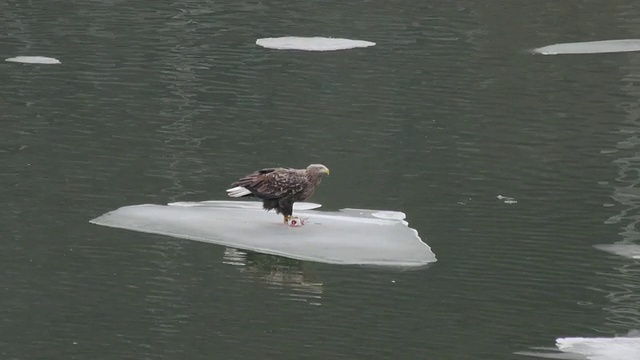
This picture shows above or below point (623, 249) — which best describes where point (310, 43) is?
above

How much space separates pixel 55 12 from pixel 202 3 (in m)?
2.56

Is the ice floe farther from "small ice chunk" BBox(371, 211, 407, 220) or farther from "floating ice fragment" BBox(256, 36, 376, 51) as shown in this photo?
"floating ice fragment" BBox(256, 36, 376, 51)

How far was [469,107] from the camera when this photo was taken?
51.3 feet

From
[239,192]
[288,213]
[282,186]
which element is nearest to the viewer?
[282,186]

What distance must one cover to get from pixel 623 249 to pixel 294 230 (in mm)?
2504

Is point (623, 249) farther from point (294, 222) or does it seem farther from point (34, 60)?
point (34, 60)

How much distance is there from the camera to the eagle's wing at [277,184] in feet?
33.8

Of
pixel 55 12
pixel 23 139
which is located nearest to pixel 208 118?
pixel 23 139

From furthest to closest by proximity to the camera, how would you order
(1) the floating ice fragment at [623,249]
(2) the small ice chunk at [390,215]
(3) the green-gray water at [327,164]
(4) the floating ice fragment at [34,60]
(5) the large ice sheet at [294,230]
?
(4) the floating ice fragment at [34,60] → (2) the small ice chunk at [390,215] → (1) the floating ice fragment at [623,249] → (5) the large ice sheet at [294,230] → (3) the green-gray water at [327,164]

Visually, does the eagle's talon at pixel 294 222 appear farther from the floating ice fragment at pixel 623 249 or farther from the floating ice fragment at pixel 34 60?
the floating ice fragment at pixel 34 60

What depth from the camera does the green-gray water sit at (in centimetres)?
845

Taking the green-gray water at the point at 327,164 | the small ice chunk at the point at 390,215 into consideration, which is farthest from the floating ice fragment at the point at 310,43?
the small ice chunk at the point at 390,215

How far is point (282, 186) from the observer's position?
33.8ft

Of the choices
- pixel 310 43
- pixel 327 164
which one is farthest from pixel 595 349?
pixel 310 43
